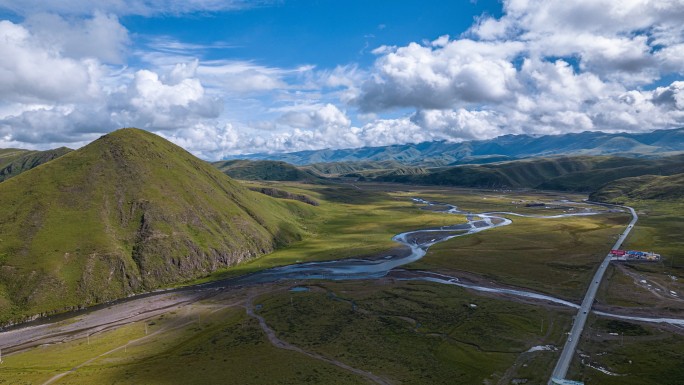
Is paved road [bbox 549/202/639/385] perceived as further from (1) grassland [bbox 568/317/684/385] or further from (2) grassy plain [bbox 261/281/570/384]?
(2) grassy plain [bbox 261/281/570/384]

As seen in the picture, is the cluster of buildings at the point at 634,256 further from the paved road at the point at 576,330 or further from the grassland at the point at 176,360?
the grassland at the point at 176,360

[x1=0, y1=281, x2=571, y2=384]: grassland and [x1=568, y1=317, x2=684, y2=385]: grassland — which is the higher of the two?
[x1=0, y1=281, x2=571, y2=384]: grassland

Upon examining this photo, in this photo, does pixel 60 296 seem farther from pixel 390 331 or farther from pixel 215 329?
pixel 390 331

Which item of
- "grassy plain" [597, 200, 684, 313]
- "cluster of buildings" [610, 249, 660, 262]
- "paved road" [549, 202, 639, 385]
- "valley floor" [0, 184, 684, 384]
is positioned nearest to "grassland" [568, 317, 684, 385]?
"valley floor" [0, 184, 684, 384]

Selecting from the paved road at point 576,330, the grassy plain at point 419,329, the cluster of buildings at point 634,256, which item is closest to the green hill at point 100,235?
the grassy plain at point 419,329

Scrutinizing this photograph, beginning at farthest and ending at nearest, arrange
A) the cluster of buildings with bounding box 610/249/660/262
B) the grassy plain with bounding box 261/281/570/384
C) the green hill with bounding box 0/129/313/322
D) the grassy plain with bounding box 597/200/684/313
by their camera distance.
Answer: the cluster of buildings with bounding box 610/249/660/262, the green hill with bounding box 0/129/313/322, the grassy plain with bounding box 597/200/684/313, the grassy plain with bounding box 261/281/570/384

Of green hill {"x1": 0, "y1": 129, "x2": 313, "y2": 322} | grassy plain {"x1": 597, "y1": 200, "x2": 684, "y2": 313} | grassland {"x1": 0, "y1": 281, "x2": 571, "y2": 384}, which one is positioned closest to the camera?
grassland {"x1": 0, "y1": 281, "x2": 571, "y2": 384}

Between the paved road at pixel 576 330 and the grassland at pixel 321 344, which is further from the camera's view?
the grassland at pixel 321 344
